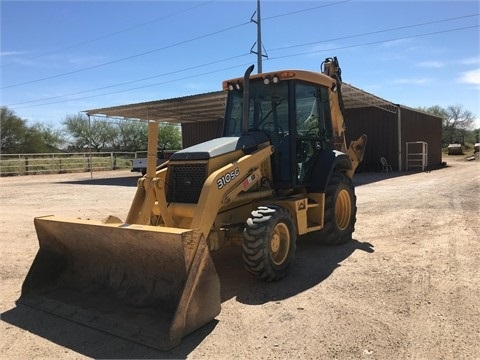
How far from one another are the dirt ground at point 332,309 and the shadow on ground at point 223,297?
0.5 inches

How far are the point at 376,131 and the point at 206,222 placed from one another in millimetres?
23067

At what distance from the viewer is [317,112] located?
22.6ft

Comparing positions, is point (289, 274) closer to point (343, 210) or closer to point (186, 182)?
point (186, 182)

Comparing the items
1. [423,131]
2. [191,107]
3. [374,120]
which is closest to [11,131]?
[191,107]

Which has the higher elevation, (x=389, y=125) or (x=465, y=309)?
(x=389, y=125)

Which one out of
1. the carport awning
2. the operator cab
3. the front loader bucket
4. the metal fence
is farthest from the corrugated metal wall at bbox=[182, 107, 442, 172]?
the front loader bucket

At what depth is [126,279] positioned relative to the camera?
4617 mm

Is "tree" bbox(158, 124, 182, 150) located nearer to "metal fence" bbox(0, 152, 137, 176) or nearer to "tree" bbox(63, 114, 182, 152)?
"tree" bbox(63, 114, 182, 152)

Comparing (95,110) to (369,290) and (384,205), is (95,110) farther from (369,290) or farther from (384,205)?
(369,290)

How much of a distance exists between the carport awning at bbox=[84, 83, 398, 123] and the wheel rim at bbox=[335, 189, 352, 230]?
12533mm

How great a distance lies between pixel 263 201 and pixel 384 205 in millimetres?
6369

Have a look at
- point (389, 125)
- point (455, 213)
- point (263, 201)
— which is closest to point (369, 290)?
point (263, 201)

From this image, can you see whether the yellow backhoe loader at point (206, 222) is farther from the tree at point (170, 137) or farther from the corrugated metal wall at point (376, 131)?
the tree at point (170, 137)

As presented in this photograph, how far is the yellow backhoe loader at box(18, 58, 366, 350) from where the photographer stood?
4.12 metres
